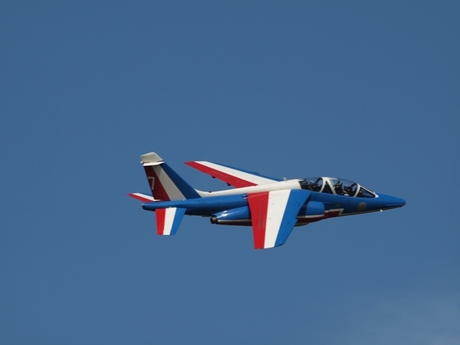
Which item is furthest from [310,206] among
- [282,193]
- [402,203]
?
[402,203]

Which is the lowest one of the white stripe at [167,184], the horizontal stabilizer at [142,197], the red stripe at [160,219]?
the red stripe at [160,219]

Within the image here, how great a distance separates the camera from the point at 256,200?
73125mm

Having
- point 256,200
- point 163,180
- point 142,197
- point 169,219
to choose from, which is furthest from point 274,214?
point 142,197

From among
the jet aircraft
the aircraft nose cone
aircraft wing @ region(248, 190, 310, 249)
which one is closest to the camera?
aircraft wing @ region(248, 190, 310, 249)

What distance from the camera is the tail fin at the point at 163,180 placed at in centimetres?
7362

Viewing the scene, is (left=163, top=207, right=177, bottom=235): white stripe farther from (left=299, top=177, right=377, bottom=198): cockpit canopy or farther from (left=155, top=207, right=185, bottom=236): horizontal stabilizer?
(left=299, top=177, right=377, bottom=198): cockpit canopy

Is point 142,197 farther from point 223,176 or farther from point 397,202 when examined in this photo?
point 397,202

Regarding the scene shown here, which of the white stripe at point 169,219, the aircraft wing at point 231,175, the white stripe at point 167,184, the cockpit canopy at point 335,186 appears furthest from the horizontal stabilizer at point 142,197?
the cockpit canopy at point 335,186

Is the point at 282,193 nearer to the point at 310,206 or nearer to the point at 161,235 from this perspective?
the point at 310,206

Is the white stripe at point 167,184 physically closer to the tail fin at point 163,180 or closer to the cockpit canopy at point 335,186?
the tail fin at point 163,180

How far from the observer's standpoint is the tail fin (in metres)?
73.6

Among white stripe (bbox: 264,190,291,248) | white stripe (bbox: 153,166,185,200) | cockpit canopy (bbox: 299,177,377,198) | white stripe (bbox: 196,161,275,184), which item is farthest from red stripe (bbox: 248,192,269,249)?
white stripe (bbox: 153,166,185,200)

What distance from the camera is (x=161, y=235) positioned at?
71.2 meters

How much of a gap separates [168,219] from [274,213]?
625 centimetres
